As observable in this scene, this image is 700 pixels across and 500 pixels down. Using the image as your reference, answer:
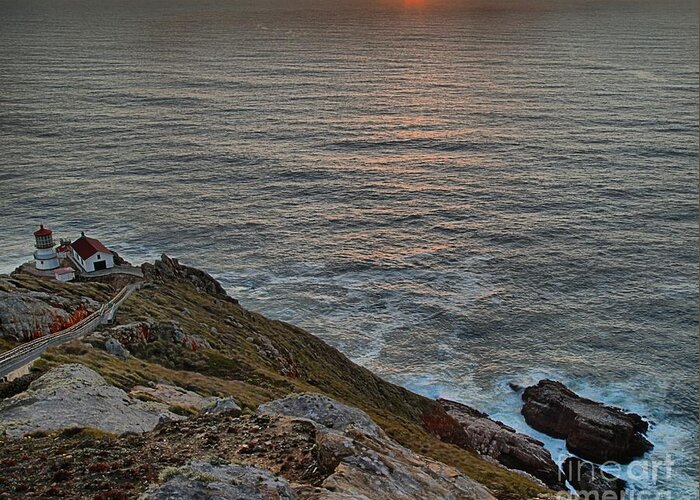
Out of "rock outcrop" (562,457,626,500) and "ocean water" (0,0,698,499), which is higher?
"ocean water" (0,0,698,499)

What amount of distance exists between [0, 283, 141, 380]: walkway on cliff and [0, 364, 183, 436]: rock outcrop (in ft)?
11.2

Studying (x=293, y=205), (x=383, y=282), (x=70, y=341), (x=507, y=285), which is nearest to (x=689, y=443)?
(x=507, y=285)

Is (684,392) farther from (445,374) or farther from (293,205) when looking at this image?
(293,205)

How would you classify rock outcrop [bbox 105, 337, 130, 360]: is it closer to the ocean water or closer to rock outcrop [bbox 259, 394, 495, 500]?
rock outcrop [bbox 259, 394, 495, 500]

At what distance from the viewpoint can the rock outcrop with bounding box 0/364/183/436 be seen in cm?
2689

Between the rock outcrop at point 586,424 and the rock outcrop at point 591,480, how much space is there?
1485 mm

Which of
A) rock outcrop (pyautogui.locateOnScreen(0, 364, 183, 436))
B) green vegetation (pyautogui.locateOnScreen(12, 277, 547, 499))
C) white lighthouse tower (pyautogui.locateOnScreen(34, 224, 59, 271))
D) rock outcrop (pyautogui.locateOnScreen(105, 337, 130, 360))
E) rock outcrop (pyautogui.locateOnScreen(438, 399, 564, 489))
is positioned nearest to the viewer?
rock outcrop (pyautogui.locateOnScreen(0, 364, 183, 436))

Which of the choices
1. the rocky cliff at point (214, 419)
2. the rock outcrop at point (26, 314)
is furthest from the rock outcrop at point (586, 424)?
the rock outcrop at point (26, 314)

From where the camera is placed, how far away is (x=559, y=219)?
93.1 meters

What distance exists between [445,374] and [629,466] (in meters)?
17.2

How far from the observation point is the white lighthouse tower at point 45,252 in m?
61.1

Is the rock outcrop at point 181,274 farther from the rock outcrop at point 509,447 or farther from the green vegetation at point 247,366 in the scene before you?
the rock outcrop at point 509,447

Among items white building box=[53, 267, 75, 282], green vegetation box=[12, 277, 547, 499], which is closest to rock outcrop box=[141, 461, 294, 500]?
green vegetation box=[12, 277, 547, 499]

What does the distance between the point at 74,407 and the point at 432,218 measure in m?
71.8
